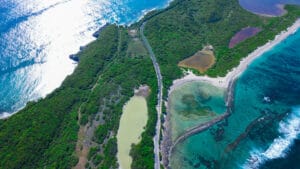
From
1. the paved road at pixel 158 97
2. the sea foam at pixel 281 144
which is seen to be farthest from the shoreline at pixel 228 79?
the sea foam at pixel 281 144

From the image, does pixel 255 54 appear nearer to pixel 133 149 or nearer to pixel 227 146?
pixel 227 146

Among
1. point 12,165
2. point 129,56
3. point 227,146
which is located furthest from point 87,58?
point 227,146

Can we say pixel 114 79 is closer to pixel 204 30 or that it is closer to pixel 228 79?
pixel 228 79

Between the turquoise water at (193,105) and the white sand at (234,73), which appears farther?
the white sand at (234,73)

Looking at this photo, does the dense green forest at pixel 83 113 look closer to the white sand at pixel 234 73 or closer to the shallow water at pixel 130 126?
the shallow water at pixel 130 126

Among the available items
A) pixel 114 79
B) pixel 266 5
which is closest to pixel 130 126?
pixel 114 79
